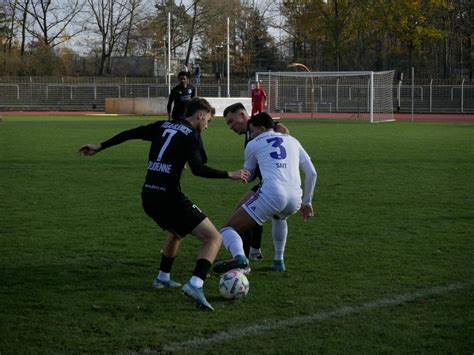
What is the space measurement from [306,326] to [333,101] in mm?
43294

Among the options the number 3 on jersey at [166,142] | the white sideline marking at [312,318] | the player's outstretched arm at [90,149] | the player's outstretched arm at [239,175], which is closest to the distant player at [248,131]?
the player's outstretched arm at [239,175]

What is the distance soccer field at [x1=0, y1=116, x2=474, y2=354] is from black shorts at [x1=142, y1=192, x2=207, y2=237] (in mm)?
590

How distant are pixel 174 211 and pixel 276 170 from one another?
978mm

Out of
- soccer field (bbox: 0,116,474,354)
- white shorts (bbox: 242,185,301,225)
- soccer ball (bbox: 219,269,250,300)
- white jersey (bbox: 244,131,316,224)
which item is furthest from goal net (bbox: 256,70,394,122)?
soccer ball (bbox: 219,269,250,300)

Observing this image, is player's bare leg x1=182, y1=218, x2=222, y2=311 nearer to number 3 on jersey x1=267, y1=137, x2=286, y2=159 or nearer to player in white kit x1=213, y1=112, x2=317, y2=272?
player in white kit x1=213, y1=112, x2=317, y2=272

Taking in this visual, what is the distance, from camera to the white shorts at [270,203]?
6426mm

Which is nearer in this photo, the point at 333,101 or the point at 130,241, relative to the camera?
the point at 130,241

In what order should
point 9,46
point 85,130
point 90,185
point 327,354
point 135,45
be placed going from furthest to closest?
point 135,45 → point 9,46 → point 85,130 → point 90,185 → point 327,354

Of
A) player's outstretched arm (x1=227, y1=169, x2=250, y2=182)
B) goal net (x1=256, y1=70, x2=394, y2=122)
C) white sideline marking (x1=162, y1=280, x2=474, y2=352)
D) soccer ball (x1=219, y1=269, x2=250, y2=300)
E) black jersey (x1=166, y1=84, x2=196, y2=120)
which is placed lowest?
white sideline marking (x1=162, y1=280, x2=474, y2=352)

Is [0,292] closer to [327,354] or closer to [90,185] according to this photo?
[327,354]

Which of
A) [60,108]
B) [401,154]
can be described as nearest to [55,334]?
[401,154]

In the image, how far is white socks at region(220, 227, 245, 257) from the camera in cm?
626

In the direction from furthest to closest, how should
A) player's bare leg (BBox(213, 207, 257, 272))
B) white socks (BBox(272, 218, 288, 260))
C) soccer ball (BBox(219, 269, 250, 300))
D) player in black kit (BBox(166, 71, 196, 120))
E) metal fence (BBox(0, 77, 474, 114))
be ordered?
metal fence (BBox(0, 77, 474, 114)), player in black kit (BBox(166, 71, 196, 120)), white socks (BBox(272, 218, 288, 260)), player's bare leg (BBox(213, 207, 257, 272)), soccer ball (BBox(219, 269, 250, 300))

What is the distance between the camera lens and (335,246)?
8031 mm
